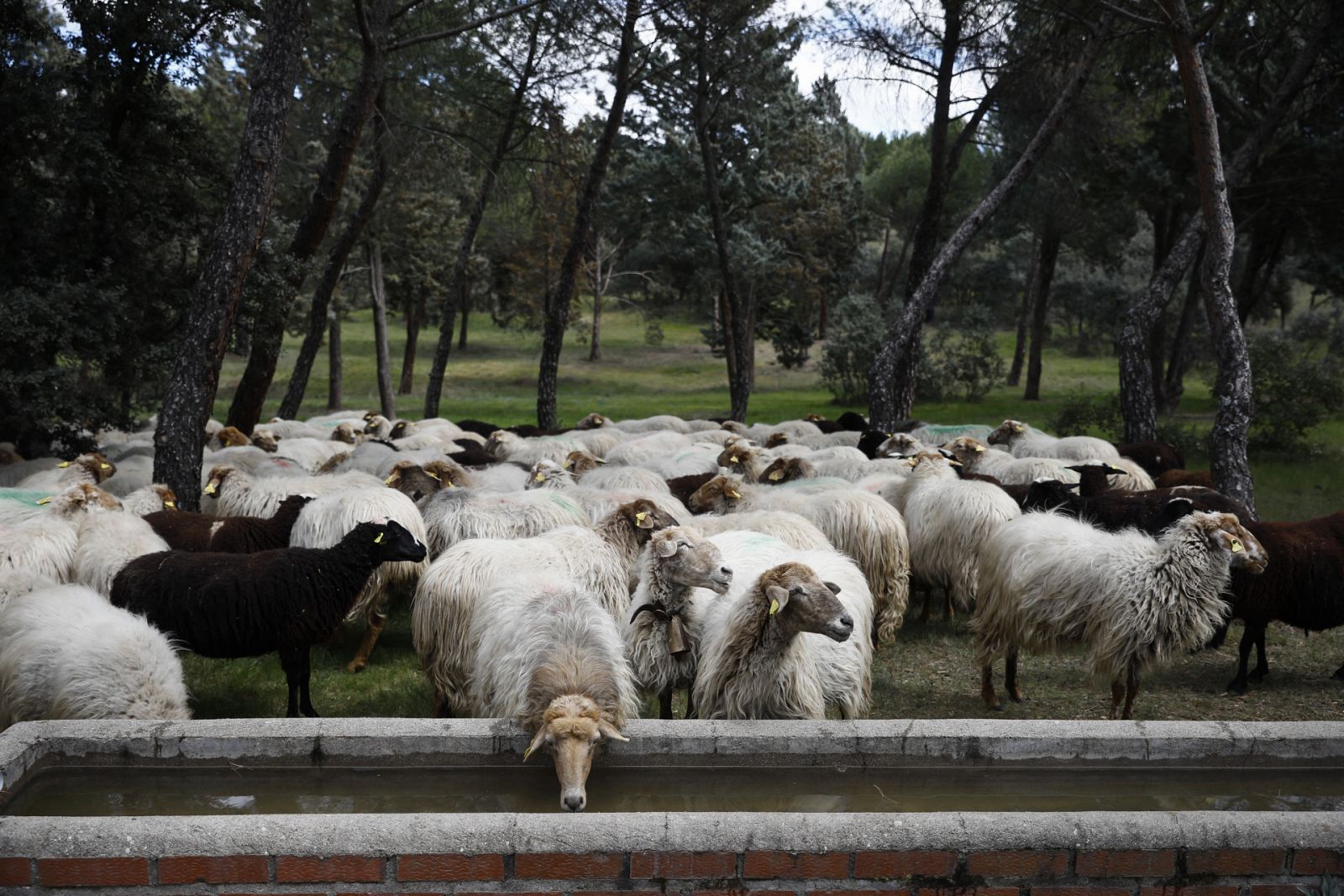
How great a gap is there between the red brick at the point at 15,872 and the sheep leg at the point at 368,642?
4120 millimetres

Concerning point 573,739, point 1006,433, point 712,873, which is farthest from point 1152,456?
point 712,873

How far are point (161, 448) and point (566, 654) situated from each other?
641 centimetres

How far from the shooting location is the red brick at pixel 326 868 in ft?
11.6

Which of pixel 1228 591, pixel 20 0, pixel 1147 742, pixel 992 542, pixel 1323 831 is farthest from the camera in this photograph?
pixel 20 0

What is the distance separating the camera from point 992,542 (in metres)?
7.32

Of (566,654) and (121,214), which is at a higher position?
(121,214)

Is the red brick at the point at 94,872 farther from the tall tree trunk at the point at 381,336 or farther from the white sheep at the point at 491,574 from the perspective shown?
the tall tree trunk at the point at 381,336

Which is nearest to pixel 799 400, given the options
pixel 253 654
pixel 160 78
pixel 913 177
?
pixel 913 177

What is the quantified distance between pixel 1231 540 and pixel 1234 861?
316cm

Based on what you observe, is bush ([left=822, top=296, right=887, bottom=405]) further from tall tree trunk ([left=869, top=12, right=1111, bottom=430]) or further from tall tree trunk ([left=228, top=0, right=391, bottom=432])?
tall tree trunk ([left=228, top=0, right=391, bottom=432])

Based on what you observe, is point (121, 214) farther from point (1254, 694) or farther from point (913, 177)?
point (913, 177)

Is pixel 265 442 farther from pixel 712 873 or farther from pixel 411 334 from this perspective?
pixel 411 334

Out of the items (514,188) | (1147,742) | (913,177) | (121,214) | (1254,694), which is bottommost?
(1254,694)

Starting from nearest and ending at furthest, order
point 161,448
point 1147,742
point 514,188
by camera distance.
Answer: point 1147,742 → point 161,448 → point 514,188
